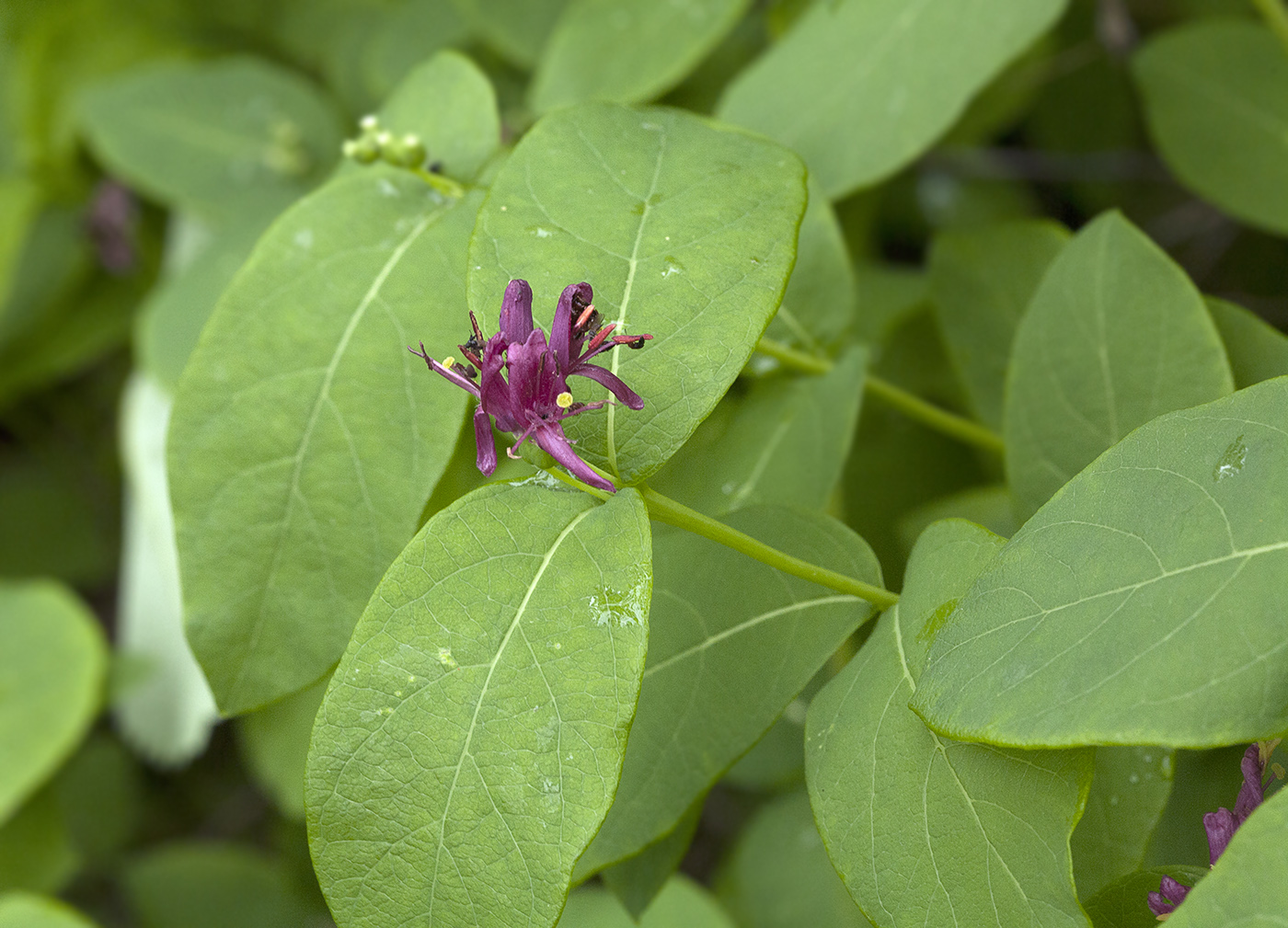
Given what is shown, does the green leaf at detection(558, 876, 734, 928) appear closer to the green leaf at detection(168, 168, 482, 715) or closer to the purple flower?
A: the green leaf at detection(168, 168, 482, 715)

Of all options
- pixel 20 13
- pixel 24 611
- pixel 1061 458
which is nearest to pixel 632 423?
pixel 1061 458

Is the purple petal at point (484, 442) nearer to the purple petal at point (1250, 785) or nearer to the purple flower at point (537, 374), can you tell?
the purple flower at point (537, 374)

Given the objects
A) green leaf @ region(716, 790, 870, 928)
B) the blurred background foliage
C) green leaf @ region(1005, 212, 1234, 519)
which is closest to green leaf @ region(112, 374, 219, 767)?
the blurred background foliage

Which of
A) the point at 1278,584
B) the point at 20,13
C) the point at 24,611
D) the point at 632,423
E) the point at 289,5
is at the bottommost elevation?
the point at 24,611

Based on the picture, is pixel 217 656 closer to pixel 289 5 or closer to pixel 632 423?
pixel 632 423

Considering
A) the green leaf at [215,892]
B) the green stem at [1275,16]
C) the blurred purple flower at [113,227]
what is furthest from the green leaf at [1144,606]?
the blurred purple flower at [113,227]
